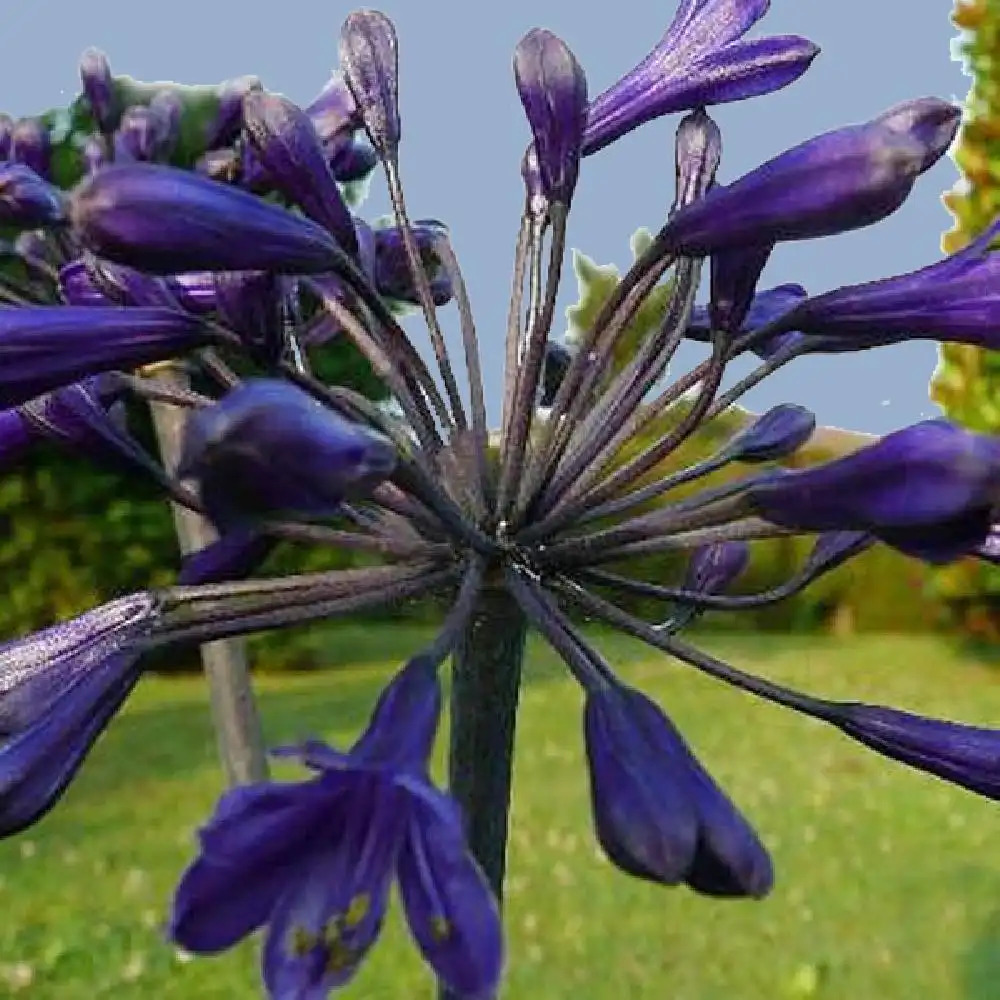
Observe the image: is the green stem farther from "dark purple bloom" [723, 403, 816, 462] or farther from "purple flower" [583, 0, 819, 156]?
"purple flower" [583, 0, 819, 156]

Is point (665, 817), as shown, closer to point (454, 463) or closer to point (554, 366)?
point (454, 463)

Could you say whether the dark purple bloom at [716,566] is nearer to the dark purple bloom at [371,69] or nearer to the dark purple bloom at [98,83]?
the dark purple bloom at [371,69]

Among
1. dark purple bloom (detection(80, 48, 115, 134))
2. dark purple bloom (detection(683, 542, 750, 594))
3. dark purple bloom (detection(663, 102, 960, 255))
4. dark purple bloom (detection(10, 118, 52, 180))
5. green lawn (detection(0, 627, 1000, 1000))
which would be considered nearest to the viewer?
dark purple bloom (detection(663, 102, 960, 255))

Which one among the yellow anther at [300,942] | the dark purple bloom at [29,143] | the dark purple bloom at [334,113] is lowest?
the yellow anther at [300,942]

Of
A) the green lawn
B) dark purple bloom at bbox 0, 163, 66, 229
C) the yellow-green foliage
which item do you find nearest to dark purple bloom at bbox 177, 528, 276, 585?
dark purple bloom at bbox 0, 163, 66, 229

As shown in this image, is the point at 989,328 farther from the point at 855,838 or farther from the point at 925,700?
the point at 925,700

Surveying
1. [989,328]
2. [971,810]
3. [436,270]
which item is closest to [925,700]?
[971,810]

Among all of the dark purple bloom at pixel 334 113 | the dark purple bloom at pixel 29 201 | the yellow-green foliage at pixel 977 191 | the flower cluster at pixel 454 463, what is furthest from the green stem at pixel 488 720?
the yellow-green foliage at pixel 977 191

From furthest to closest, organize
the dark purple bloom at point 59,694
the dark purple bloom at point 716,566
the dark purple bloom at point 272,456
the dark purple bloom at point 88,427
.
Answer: the dark purple bloom at point 716,566 → the dark purple bloom at point 88,427 → the dark purple bloom at point 59,694 → the dark purple bloom at point 272,456
